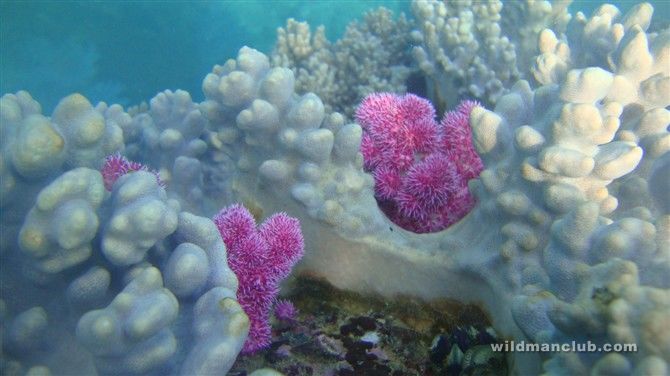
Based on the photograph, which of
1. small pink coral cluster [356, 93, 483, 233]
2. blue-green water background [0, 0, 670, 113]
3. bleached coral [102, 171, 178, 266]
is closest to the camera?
bleached coral [102, 171, 178, 266]

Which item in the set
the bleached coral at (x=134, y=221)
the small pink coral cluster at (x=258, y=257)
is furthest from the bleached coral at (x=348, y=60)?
the bleached coral at (x=134, y=221)

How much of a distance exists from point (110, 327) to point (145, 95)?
3.94m

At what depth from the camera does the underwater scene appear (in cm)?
143

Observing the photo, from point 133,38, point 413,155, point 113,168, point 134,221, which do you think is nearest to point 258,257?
point 134,221

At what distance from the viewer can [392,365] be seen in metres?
1.91

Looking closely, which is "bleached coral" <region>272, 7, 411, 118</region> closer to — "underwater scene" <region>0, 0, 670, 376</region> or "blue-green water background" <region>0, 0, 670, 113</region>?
"blue-green water background" <region>0, 0, 670, 113</region>

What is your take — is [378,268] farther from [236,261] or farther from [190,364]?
[190,364]

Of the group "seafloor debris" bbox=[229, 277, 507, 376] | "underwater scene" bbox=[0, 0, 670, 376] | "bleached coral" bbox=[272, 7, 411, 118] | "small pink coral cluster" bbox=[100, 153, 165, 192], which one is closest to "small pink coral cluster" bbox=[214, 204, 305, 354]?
"underwater scene" bbox=[0, 0, 670, 376]

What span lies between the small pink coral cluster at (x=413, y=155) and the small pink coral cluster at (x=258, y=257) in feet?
1.78

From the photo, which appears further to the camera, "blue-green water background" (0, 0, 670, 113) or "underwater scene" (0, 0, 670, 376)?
"blue-green water background" (0, 0, 670, 113)

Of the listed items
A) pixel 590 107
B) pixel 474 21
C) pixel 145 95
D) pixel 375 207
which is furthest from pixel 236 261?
pixel 145 95

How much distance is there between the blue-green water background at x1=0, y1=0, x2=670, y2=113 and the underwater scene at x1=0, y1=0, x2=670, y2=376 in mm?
2198

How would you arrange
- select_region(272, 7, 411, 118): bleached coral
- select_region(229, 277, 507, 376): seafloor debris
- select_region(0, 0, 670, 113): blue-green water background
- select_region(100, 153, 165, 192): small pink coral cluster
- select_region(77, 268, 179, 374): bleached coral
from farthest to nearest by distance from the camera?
select_region(0, 0, 670, 113): blue-green water background < select_region(272, 7, 411, 118): bleached coral < select_region(100, 153, 165, 192): small pink coral cluster < select_region(229, 277, 507, 376): seafloor debris < select_region(77, 268, 179, 374): bleached coral

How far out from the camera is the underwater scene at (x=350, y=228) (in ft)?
4.68
